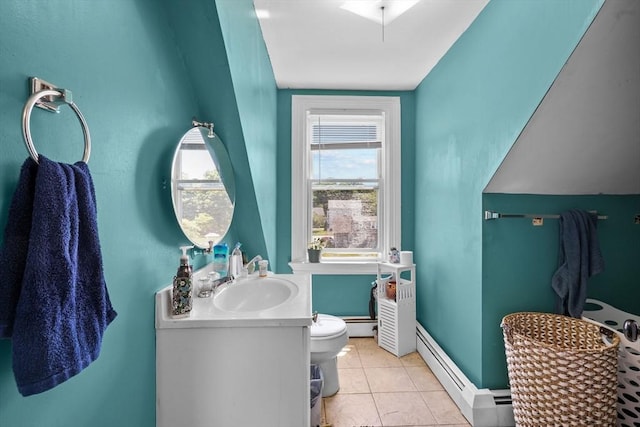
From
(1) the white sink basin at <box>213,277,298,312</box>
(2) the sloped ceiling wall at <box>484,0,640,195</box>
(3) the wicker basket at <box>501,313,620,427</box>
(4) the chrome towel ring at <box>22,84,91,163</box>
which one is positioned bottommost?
(3) the wicker basket at <box>501,313,620,427</box>

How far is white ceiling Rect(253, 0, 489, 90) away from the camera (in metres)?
1.89

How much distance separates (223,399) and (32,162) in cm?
97

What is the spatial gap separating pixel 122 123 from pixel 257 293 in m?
1.05

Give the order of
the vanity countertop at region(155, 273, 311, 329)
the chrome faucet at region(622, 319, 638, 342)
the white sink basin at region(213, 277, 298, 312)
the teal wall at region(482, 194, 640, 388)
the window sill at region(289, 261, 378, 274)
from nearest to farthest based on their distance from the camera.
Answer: the vanity countertop at region(155, 273, 311, 329) → the chrome faucet at region(622, 319, 638, 342) → the white sink basin at region(213, 277, 298, 312) → the teal wall at region(482, 194, 640, 388) → the window sill at region(289, 261, 378, 274)

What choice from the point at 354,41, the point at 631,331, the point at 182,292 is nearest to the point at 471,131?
the point at 354,41

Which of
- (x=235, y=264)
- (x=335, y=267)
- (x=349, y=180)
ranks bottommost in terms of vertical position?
(x=335, y=267)

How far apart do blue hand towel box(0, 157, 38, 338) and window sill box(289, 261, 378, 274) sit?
2.47m

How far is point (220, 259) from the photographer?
5.37 feet

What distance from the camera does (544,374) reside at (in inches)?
57.3

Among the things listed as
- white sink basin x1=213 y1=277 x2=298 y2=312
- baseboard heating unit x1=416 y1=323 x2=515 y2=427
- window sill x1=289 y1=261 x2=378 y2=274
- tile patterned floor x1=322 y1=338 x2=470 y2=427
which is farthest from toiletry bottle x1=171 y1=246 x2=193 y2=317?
window sill x1=289 y1=261 x2=378 y2=274

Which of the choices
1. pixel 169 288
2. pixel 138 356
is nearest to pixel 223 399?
pixel 138 356

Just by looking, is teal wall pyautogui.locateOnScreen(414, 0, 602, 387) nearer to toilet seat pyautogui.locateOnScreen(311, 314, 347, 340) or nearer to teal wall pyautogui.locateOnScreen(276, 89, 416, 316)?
teal wall pyautogui.locateOnScreen(276, 89, 416, 316)

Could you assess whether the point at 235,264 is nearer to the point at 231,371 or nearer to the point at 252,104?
the point at 231,371

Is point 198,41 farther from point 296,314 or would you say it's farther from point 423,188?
point 423,188
